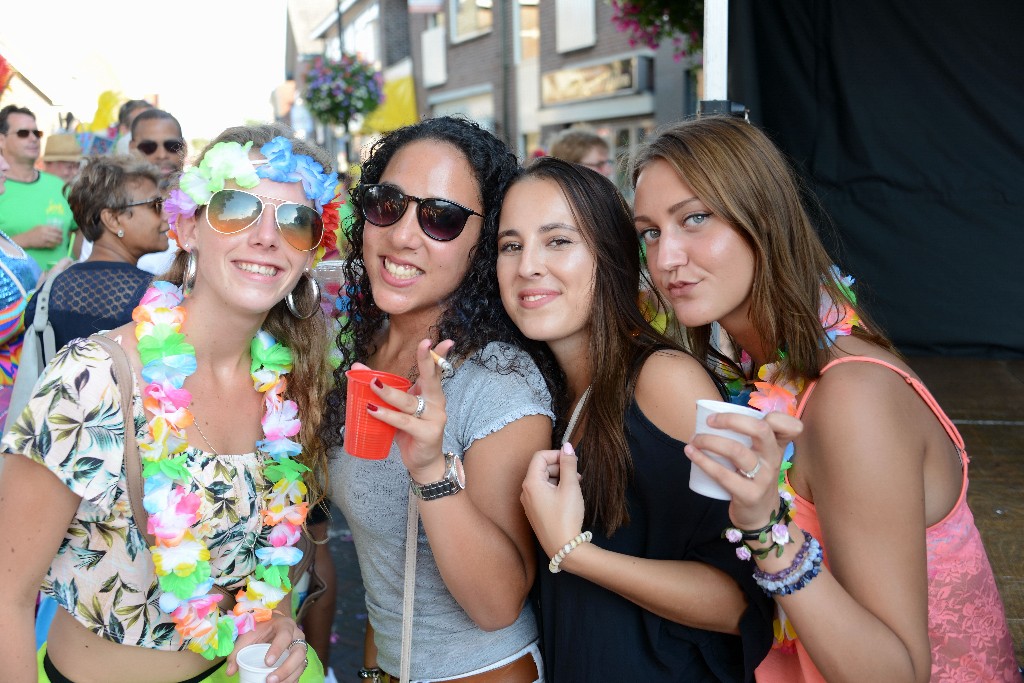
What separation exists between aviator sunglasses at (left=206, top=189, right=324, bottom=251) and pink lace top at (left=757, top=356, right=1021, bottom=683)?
1304 millimetres

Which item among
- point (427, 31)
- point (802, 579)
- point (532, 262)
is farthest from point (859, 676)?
point (427, 31)

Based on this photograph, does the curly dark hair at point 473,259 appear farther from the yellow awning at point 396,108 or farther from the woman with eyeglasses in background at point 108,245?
the yellow awning at point 396,108

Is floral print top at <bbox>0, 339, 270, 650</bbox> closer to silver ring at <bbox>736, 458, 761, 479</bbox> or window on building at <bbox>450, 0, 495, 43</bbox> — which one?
silver ring at <bbox>736, 458, 761, 479</bbox>

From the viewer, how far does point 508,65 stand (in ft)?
58.0

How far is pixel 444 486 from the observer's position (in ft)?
5.64

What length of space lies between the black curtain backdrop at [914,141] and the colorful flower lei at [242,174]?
297 cm

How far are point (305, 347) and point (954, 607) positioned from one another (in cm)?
177

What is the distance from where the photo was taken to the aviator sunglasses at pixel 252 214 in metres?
2.00

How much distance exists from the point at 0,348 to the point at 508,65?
51.2 ft

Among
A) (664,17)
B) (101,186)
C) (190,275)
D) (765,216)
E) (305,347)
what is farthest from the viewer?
(664,17)

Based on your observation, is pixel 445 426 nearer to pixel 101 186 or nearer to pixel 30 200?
pixel 101 186

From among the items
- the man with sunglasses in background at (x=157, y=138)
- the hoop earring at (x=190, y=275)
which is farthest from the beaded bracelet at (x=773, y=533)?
the man with sunglasses in background at (x=157, y=138)

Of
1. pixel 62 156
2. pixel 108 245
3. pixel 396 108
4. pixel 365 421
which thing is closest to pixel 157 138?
pixel 62 156

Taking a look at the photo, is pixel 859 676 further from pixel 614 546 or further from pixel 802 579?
pixel 614 546
